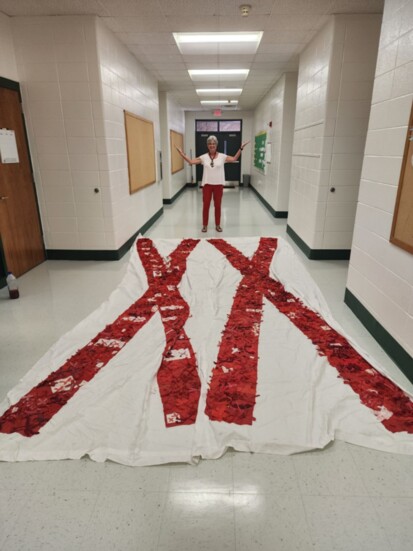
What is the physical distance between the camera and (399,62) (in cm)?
247

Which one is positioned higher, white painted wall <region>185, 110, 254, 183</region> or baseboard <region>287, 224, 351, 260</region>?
white painted wall <region>185, 110, 254, 183</region>

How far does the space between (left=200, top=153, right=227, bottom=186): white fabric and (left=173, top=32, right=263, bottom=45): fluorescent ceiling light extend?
1562 mm

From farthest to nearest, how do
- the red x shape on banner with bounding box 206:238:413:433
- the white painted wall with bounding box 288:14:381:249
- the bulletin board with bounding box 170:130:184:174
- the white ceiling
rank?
the bulletin board with bounding box 170:130:184:174 < the white painted wall with bounding box 288:14:381:249 < the white ceiling < the red x shape on banner with bounding box 206:238:413:433

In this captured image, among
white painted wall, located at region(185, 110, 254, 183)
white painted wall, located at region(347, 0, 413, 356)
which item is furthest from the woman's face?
white painted wall, located at region(185, 110, 254, 183)

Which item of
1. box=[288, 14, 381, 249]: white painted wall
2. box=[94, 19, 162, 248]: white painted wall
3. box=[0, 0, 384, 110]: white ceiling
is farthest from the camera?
box=[94, 19, 162, 248]: white painted wall

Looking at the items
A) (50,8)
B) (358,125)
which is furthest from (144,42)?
(358,125)

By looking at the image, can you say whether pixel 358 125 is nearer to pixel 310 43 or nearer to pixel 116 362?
pixel 310 43

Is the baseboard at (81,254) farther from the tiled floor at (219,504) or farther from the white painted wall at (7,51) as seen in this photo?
the tiled floor at (219,504)

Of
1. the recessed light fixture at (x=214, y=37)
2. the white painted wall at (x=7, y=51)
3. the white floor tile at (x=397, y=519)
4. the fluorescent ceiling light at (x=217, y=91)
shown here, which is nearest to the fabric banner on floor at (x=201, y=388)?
the white floor tile at (x=397, y=519)

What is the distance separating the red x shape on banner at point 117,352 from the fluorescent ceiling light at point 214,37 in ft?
11.5

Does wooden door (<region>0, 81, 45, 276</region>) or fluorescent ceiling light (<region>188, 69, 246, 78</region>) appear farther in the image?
fluorescent ceiling light (<region>188, 69, 246, 78</region>)

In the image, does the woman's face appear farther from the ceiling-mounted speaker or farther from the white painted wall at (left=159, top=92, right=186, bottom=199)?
the white painted wall at (left=159, top=92, right=186, bottom=199)

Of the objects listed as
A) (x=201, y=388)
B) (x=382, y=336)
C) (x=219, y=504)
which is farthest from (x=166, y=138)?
(x=219, y=504)

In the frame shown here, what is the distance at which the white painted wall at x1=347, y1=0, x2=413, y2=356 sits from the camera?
7.78 feet
